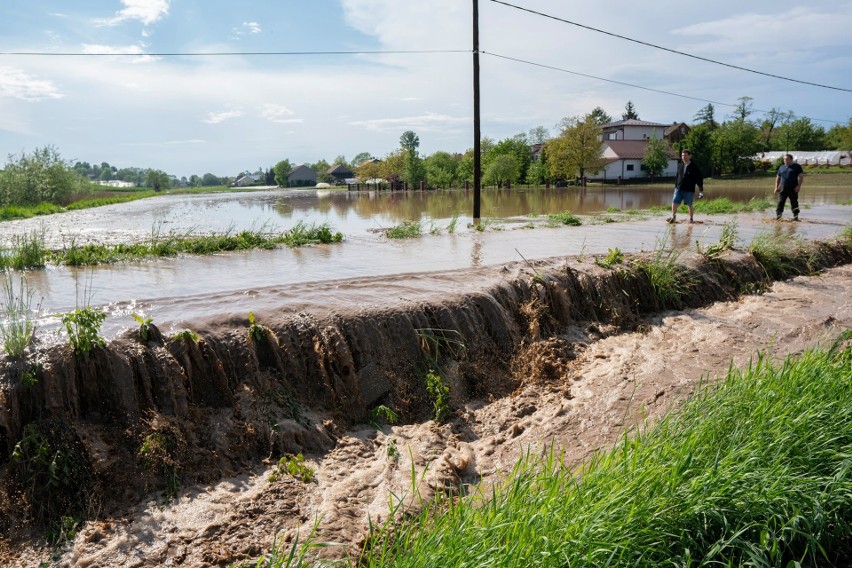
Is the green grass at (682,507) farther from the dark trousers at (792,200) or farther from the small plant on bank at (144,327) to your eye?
the dark trousers at (792,200)

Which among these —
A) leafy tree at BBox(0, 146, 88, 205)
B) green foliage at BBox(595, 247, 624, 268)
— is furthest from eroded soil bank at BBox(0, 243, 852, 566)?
leafy tree at BBox(0, 146, 88, 205)

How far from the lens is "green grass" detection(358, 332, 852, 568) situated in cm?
371

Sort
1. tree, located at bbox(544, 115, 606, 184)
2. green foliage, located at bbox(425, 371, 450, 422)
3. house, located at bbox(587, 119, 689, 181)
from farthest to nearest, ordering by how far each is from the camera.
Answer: house, located at bbox(587, 119, 689, 181) → tree, located at bbox(544, 115, 606, 184) → green foliage, located at bbox(425, 371, 450, 422)

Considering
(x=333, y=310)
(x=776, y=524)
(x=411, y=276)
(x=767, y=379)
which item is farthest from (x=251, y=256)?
(x=776, y=524)

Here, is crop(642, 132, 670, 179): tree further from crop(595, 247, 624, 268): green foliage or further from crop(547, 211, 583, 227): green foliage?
crop(595, 247, 624, 268): green foliage

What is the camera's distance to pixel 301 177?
121688 mm

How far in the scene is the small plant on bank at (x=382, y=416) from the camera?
658cm

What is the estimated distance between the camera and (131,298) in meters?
7.68

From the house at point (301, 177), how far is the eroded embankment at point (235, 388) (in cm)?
11554

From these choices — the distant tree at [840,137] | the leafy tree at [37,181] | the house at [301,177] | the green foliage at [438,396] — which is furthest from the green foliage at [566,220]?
the house at [301,177]

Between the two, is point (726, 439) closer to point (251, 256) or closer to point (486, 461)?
point (486, 461)

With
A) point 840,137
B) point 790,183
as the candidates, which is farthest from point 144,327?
point 840,137

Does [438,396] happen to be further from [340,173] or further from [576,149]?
[340,173]

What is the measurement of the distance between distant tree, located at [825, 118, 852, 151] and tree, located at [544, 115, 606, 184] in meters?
34.9
